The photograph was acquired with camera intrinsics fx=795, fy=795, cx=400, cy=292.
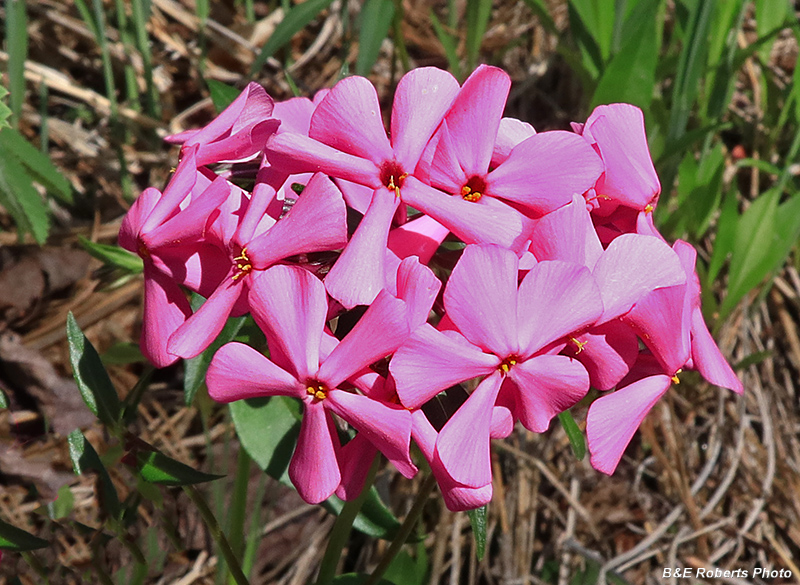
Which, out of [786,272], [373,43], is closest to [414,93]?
[373,43]

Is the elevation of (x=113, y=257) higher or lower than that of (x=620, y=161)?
lower

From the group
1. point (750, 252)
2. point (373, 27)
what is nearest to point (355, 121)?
point (373, 27)

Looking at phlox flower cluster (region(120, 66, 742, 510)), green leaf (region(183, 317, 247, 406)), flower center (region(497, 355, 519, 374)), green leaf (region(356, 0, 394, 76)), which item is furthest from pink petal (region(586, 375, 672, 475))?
green leaf (region(356, 0, 394, 76))

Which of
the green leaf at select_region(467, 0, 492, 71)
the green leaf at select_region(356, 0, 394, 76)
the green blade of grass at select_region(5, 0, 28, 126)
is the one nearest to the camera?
the green blade of grass at select_region(5, 0, 28, 126)

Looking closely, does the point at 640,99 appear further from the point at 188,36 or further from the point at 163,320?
the point at 188,36

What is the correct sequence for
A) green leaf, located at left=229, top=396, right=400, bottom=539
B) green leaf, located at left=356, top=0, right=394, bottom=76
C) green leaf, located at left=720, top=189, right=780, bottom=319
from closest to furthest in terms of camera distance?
1. green leaf, located at left=229, top=396, right=400, bottom=539
2. green leaf, located at left=356, top=0, right=394, bottom=76
3. green leaf, located at left=720, top=189, right=780, bottom=319

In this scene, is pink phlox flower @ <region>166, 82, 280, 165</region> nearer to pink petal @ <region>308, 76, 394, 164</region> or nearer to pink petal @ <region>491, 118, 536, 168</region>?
pink petal @ <region>308, 76, 394, 164</region>

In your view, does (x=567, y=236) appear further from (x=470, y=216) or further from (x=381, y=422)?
(x=381, y=422)

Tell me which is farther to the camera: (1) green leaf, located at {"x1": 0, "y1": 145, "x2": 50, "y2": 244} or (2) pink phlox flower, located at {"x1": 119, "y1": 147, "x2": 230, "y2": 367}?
(1) green leaf, located at {"x1": 0, "y1": 145, "x2": 50, "y2": 244}
